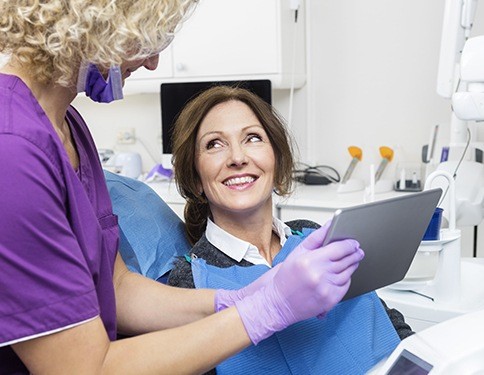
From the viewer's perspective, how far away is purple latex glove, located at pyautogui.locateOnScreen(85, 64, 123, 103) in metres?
0.95

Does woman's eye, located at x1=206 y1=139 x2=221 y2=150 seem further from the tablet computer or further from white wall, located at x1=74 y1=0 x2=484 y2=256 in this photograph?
white wall, located at x1=74 y1=0 x2=484 y2=256

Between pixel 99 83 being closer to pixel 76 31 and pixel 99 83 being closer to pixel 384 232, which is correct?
pixel 76 31

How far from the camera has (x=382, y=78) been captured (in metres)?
2.88

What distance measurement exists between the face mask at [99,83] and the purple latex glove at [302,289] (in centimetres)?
40

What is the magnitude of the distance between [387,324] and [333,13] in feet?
6.18

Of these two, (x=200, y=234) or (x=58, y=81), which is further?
(x=200, y=234)

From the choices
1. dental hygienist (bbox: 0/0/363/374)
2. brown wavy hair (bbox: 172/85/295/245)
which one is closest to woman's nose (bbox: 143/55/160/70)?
dental hygienist (bbox: 0/0/363/374)

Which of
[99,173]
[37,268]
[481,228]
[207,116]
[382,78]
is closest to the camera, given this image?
[37,268]

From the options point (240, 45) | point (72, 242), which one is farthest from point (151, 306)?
point (240, 45)

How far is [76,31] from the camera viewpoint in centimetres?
85

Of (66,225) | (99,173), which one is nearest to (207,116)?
(99,173)

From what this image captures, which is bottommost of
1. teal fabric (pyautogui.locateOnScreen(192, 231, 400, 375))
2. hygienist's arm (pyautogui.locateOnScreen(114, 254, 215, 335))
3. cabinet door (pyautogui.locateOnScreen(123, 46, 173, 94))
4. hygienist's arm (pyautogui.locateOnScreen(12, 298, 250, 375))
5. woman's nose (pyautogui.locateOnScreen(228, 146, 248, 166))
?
teal fabric (pyautogui.locateOnScreen(192, 231, 400, 375))

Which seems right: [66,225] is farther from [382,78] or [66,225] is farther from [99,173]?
[382,78]

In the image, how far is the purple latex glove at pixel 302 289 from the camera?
100 centimetres
